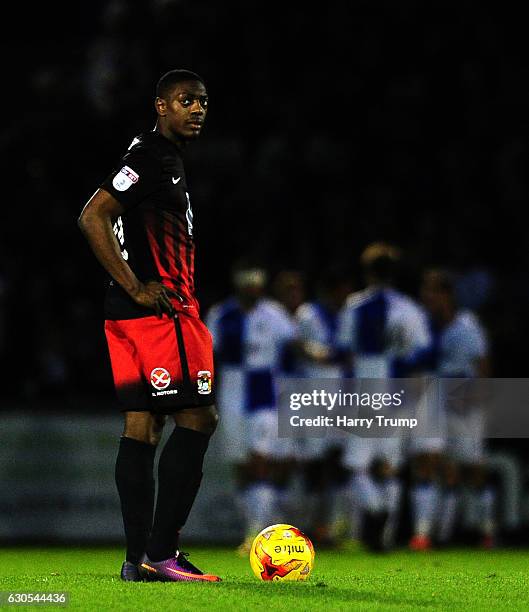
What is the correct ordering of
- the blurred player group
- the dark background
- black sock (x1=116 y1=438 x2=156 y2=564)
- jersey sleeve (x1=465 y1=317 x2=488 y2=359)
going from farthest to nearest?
1. the dark background
2. jersey sleeve (x1=465 y1=317 x2=488 y2=359)
3. the blurred player group
4. black sock (x1=116 y1=438 x2=156 y2=564)

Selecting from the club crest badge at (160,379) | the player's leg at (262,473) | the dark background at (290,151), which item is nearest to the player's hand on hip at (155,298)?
the club crest badge at (160,379)

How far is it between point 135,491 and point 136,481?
0.04m

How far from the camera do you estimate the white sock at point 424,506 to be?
9.28 m

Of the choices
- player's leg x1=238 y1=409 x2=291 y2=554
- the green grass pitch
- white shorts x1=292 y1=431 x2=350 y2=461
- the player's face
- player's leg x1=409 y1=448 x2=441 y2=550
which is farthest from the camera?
white shorts x1=292 y1=431 x2=350 y2=461

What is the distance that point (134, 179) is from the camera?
16.4ft

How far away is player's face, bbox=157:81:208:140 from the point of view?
17.0ft

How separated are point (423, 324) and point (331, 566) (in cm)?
214

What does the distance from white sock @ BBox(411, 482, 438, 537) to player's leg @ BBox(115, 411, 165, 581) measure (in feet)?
14.7

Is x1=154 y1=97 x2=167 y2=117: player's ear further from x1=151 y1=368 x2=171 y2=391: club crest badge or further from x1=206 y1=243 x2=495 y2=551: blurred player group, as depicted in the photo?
x1=206 y1=243 x2=495 y2=551: blurred player group

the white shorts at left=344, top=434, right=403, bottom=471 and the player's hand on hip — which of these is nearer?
the player's hand on hip

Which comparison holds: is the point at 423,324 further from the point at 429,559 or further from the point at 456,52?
the point at 456,52

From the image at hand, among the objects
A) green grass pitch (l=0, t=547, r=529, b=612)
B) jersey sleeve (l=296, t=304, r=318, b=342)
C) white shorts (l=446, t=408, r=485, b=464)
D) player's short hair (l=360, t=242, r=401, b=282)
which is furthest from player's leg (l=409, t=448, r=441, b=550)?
green grass pitch (l=0, t=547, r=529, b=612)

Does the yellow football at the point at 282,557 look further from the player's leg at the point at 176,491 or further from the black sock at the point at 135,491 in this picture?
the black sock at the point at 135,491

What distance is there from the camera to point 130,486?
5039 mm
